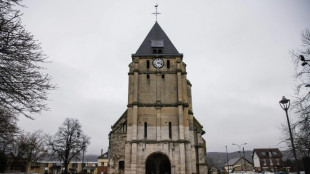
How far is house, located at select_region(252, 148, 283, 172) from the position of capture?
3162 inches

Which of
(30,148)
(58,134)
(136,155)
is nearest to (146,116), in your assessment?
(136,155)

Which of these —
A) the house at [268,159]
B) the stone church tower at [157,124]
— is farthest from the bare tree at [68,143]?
the house at [268,159]

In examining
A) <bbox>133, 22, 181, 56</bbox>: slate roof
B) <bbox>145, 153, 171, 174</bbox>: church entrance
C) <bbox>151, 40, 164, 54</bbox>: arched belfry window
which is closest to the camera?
<bbox>145, 153, 171, 174</bbox>: church entrance

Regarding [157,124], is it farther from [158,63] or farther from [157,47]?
[157,47]

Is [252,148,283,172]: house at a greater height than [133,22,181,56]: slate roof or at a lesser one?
lesser

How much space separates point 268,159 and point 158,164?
68563 millimetres

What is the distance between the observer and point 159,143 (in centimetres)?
2666

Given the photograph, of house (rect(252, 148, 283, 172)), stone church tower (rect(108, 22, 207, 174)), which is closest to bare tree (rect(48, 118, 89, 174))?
stone church tower (rect(108, 22, 207, 174))

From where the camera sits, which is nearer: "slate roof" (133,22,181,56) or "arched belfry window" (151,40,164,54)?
"slate roof" (133,22,181,56)

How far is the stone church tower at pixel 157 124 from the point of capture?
26.0 meters

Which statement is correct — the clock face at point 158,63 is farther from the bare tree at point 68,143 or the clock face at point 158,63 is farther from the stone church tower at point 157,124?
the bare tree at point 68,143

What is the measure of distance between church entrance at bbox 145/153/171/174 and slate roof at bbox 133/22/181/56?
1312 centimetres

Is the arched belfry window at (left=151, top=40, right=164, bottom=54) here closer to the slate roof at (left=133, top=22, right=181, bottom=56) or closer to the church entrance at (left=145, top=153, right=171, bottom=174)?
the slate roof at (left=133, top=22, right=181, bottom=56)

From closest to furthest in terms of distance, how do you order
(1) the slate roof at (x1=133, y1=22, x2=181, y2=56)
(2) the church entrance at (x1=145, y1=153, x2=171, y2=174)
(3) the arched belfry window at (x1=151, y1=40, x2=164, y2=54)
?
(2) the church entrance at (x1=145, y1=153, x2=171, y2=174), (1) the slate roof at (x1=133, y1=22, x2=181, y2=56), (3) the arched belfry window at (x1=151, y1=40, x2=164, y2=54)
